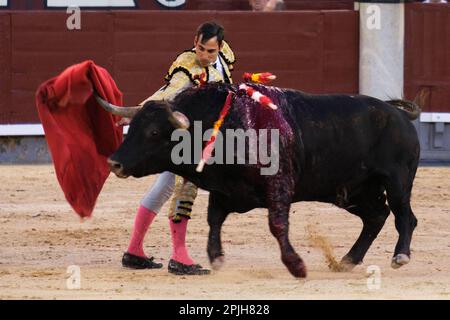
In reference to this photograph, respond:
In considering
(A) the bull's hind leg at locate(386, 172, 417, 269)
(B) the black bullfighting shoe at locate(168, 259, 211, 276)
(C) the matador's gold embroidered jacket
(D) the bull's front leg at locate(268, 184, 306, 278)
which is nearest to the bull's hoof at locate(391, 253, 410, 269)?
(A) the bull's hind leg at locate(386, 172, 417, 269)

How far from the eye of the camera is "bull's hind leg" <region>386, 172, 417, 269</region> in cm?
605

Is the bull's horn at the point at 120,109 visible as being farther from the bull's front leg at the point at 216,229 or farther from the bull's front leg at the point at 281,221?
the bull's front leg at the point at 281,221

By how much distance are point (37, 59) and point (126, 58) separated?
684 millimetres

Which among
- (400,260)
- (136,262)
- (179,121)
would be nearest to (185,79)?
(179,121)

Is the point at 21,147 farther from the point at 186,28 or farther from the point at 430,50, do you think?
the point at 430,50

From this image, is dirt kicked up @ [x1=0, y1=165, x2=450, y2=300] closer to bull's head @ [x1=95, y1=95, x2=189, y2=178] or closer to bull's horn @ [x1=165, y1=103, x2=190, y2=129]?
bull's head @ [x1=95, y1=95, x2=189, y2=178]

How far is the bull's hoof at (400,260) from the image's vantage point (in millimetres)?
6000

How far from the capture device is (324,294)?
5.41m

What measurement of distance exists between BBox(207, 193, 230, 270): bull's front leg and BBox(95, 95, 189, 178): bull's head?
42 centimetres

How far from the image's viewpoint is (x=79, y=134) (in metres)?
6.11

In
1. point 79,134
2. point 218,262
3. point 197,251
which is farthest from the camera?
point 197,251

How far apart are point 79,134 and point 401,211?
145cm

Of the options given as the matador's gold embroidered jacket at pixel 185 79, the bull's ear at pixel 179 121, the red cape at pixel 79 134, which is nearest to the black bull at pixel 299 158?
the bull's ear at pixel 179 121

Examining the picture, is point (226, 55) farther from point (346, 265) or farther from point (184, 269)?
point (346, 265)
